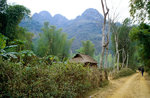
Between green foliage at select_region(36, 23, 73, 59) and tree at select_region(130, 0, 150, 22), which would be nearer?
tree at select_region(130, 0, 150, 22)

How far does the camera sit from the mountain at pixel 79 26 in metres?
12.3

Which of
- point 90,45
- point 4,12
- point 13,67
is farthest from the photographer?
point 90,45

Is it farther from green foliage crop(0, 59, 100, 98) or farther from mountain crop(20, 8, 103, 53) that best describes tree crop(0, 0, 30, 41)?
green foliage crop(0, 59, 100, 98)

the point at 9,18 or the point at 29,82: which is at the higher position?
the point at 9,18

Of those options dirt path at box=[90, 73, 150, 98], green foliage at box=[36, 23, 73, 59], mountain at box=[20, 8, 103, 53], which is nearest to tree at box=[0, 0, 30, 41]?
mountain at box=[20, 8, 103, 53]

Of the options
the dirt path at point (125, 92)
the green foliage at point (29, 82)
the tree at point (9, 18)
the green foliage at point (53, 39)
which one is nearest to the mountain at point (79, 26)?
the tree at point (9, 18)

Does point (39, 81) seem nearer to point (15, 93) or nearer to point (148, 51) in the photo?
point (15, 93)

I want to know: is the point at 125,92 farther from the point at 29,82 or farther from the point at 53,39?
the point at 53,39

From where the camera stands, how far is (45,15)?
123000 mm

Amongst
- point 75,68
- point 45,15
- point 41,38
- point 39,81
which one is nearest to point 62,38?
point 41,38

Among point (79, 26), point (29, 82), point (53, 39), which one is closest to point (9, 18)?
point (53, 39)

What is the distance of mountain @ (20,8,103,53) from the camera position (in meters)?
12.3

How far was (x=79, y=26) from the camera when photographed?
284 ft

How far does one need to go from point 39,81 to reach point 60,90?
949mm
